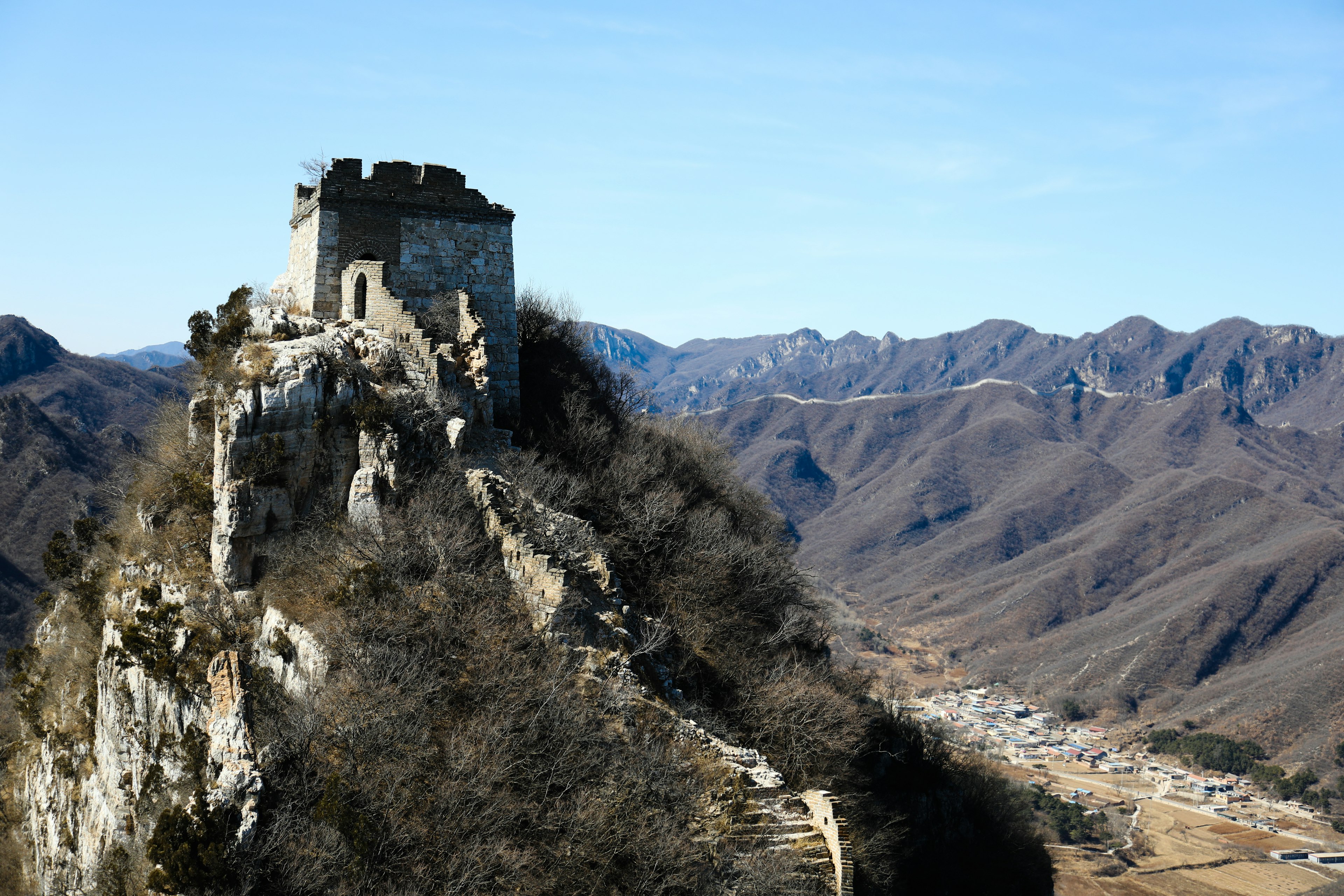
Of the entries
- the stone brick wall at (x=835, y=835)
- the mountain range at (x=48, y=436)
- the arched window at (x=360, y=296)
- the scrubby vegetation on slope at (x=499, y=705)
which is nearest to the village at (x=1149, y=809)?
the scrubby vegetation on slope at (x=499, y=705)

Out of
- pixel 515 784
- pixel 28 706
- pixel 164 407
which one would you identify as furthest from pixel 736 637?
pixel 28 706

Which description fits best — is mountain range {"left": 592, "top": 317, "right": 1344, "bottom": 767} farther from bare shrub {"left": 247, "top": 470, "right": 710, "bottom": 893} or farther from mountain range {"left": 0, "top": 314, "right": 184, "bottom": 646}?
mountain range {"left": 0, "top": 314, "right": 184, "bottom": 646}

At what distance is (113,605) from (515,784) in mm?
12489

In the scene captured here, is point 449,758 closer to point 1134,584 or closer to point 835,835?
point 835,835

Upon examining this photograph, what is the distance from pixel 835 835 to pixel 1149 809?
8009cm

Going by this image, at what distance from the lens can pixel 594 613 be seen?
22.2 meters

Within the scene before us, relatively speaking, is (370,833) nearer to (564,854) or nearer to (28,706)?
(564,854)

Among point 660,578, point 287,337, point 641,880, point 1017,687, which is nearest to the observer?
point 641,880

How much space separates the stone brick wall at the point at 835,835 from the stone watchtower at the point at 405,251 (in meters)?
13.6

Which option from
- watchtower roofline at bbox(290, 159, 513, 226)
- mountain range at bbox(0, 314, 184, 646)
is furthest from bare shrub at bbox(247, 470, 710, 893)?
mountain range at bbox(0, 314, 184, 646)

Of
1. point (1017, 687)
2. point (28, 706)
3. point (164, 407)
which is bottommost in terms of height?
point (1017, 687)

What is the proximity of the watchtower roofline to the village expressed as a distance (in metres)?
43.5

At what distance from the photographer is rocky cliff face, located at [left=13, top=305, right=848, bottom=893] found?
803 inches

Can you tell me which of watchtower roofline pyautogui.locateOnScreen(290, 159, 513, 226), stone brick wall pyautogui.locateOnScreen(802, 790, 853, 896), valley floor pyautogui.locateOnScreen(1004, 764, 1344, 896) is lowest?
valley floor pyautogui.locateOnScreen(1004, 764, 1344, 896)
